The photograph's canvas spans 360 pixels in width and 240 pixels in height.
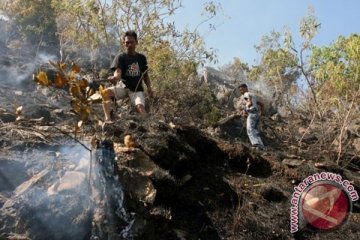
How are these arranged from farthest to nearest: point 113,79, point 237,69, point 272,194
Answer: point 237,69 → point 272,194 → point 113,79

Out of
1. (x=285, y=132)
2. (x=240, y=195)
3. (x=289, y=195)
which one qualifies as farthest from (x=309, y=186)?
(x=285, y=132)

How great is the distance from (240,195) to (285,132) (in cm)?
583

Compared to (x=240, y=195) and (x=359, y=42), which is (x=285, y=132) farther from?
(x=240, y=195)

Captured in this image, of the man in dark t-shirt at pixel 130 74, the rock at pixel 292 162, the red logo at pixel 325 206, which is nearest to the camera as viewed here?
the red logo at pixel 325 206

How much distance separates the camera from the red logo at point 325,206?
4.82 metres

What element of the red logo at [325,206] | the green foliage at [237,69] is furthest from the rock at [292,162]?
the green foliage at [237,69]

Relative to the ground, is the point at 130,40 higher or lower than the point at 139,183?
higher

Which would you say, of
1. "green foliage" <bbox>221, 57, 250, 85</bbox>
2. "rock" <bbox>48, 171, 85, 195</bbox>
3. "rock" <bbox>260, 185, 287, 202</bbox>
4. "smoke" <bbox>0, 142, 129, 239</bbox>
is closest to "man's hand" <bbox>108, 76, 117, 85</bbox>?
"smoke" <bbox>0, 142, 129, 239</bbox>

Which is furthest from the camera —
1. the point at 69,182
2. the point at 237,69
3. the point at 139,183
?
the point at 237,69

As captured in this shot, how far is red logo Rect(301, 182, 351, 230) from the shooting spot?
15.8ft

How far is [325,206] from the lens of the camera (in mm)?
4891

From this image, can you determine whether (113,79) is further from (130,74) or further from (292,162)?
(292,162)

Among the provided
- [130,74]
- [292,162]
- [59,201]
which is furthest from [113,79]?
[292,162]

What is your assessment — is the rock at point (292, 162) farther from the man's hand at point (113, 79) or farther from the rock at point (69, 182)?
the rock at point (69, 182)
